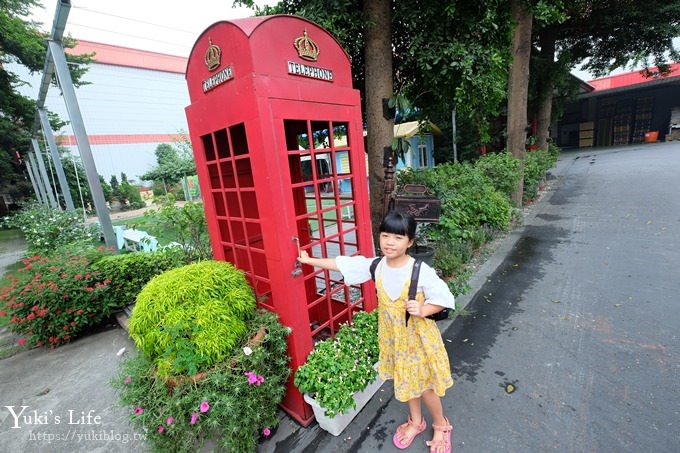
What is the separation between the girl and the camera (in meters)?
1.82

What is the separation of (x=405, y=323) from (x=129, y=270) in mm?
4474

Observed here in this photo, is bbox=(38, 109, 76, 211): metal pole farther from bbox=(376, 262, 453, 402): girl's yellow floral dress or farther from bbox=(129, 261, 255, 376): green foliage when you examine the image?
bbox=(376, 262, 453, 402): girl's yellow floral dress

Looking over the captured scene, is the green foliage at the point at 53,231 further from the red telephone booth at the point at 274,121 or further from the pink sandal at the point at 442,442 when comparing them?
the pink sandal at the point at 442,442

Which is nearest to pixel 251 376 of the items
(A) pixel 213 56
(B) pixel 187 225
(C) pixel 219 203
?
(C) pixel 219 203

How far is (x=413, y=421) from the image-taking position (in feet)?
7.59

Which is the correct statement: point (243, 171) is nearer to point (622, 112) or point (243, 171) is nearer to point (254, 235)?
point (254, 235)

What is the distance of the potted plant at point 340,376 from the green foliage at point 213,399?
0.25 m

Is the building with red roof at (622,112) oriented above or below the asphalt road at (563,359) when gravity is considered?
above

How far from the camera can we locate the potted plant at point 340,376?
2227mm

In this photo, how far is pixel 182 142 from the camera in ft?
92.0

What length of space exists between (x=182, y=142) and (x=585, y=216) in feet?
98.8

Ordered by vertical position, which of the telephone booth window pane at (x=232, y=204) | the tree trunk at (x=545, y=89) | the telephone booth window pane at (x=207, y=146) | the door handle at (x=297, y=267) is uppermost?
the tree trunk at (x=545, y=89)

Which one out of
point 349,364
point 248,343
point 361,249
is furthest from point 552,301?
point 248,343

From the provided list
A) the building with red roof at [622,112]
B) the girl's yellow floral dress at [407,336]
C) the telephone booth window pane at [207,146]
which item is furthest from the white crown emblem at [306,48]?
the building with red roof at [622,112]
